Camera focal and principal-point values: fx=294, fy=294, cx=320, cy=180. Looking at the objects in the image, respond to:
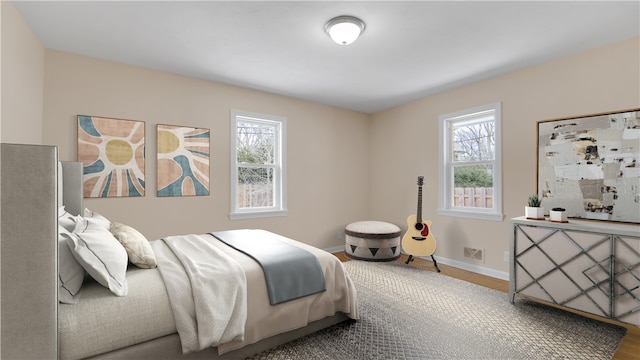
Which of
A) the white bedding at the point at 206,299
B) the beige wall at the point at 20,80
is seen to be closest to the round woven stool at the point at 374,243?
the white bedding at the point at 206,299

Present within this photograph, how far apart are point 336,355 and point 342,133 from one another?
12.0 ft

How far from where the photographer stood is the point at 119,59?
307 cm

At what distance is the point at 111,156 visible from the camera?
311 centimetres

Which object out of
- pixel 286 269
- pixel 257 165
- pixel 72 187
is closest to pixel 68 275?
pixel 286 269

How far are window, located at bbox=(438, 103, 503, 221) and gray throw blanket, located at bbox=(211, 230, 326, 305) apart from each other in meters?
2.61

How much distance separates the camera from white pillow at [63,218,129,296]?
153 cm

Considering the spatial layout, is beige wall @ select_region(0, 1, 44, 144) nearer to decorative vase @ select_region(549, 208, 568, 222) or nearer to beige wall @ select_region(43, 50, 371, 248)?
beige wall @ select_region(43, 50, 371, 248)

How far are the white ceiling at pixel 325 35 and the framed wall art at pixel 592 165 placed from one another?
2.42ft

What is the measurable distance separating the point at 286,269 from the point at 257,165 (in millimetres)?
2382

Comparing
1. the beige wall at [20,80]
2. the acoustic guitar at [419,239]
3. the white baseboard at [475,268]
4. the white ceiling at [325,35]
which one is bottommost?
the white baseboard at [475,268]

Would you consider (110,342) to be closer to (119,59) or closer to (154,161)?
(154,161)

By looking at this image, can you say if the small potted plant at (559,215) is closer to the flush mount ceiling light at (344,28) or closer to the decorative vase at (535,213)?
the decorative vase at (535,213)

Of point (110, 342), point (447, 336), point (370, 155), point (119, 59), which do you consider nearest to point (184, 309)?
point (110, 342)

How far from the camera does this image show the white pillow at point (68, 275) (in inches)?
57.2
